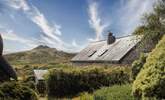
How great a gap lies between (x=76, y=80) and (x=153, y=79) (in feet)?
59.7

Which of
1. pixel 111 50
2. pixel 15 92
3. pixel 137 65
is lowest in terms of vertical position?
pixel 15 92

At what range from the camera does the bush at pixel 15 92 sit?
13.0m

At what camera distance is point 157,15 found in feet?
142

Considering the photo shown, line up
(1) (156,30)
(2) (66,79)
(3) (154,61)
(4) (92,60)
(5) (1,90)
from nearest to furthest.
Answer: (5) (1,90), (3) (154,61), (2) (66,79), (1) (156,30), (4) (92,60)

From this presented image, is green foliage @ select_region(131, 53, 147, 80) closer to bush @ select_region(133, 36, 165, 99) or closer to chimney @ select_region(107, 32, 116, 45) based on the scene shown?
bush @ select_region(133, 36, 165, 99)

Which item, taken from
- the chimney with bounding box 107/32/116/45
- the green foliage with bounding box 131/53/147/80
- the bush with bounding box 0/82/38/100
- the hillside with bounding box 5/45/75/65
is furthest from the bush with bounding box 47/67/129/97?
the hillside with bounding box 5/45/75/65

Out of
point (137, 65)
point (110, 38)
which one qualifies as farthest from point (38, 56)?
point (137, 65)

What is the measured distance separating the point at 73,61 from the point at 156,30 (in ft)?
67.9

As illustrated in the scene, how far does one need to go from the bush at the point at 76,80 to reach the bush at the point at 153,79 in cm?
1588

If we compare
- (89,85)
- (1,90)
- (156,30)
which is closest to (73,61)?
(156,30)

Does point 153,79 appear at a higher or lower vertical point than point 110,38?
lower

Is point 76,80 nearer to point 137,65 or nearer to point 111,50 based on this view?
point 137,65

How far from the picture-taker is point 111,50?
4794 centimetres

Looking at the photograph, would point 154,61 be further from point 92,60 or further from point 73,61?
point 73,61
